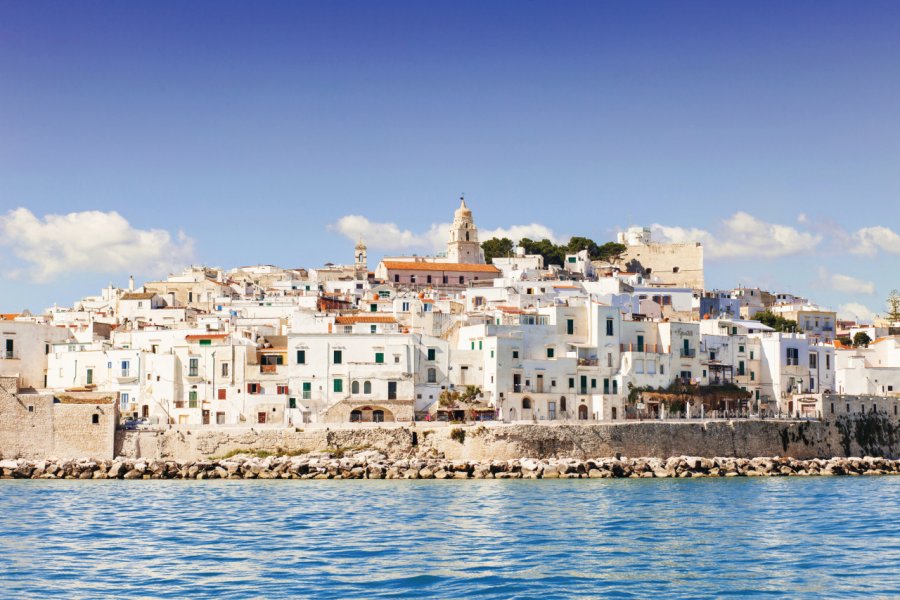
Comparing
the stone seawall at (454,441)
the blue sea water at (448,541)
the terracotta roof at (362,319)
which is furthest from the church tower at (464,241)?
the blue sea water at (448,541)

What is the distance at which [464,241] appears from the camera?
366 feet

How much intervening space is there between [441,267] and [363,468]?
4800 cm

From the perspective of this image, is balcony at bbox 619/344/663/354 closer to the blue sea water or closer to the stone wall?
the blue sea water

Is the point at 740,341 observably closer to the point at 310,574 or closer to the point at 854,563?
the point at 854,563

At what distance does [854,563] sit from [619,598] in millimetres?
7400

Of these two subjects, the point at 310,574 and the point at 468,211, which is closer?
the point at 310,574

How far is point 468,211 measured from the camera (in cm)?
11481

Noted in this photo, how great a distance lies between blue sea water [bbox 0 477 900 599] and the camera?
27406 mm

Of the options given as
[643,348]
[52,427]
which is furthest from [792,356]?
[52,427]

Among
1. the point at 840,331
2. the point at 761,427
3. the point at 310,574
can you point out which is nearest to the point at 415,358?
the point at 761,427

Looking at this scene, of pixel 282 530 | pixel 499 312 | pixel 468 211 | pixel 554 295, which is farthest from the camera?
pixel 468 211

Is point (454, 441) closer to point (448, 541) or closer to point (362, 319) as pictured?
point (362, 319)

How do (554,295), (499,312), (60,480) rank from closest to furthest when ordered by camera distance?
(60,480)
(499,312)
(554,295)

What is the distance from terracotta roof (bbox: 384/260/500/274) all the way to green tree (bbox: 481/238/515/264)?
1411cm
